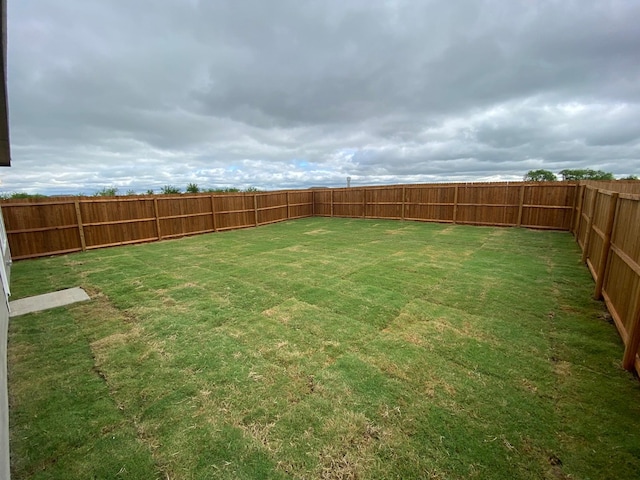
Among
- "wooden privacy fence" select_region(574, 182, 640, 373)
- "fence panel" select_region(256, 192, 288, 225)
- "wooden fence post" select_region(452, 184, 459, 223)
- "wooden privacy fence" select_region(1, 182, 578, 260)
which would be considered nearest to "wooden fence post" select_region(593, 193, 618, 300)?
"wooden privacy fence" select_region(574, 182, 640, 373)

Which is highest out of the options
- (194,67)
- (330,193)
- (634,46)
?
(194,67)

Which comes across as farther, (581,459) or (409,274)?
(409,274)

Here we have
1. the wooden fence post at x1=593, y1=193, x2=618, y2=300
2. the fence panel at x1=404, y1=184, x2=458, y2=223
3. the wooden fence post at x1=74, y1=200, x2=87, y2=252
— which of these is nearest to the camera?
the wooden fence post at x1=593, y1=193, x2=618, y2=300

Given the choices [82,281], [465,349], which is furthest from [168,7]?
[465,349]

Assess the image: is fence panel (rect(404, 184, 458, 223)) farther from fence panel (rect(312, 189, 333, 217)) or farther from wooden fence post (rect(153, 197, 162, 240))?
wooden fence post (rect(153, 197, 162, 240))

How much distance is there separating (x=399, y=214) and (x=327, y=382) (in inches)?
553

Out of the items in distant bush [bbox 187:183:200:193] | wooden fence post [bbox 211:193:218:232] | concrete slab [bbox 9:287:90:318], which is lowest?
concrete slab [bbox 9:287:90:318]

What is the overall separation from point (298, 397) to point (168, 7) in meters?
9.50

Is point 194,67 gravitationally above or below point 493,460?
above

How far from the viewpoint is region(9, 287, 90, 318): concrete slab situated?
4.36 meters

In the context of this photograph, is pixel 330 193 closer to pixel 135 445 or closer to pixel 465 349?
pixel 465 349

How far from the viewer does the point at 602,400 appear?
2234mm

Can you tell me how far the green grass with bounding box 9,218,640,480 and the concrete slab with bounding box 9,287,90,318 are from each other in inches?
11.2

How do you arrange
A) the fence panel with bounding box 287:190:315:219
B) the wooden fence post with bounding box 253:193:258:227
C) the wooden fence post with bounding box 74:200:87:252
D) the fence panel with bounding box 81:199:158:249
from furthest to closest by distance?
the fence panel with bounding box 287:190:315:219 → the wooden fence post with bounding box 253:193:258:227 → the fence panel with bounding box 81:199:158:249 → the wooden fence post with bounding box 74:200:87:252
